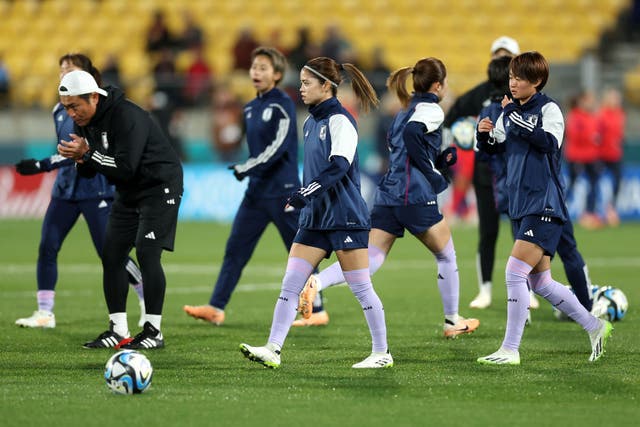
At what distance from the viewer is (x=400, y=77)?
9.33 m

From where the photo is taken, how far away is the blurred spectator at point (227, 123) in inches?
939

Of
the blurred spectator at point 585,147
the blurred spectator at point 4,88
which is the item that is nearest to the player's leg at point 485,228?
the blurred spectator at point 585,147

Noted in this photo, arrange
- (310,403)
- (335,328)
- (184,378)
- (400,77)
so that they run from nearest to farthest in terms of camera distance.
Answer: (310,403) < (184,378) < (400,77) < (335,328)

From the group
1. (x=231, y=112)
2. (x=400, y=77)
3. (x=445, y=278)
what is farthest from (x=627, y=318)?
(x=231, y=112)

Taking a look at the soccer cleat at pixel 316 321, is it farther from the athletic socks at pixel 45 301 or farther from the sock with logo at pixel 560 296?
the sock with logo at pixel 560 296

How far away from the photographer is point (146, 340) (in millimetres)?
9203

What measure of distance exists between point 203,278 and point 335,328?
4.55m

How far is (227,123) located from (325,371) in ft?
52.7

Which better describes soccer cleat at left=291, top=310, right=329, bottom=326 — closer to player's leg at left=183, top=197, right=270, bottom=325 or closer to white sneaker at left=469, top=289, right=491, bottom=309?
player's leg at left=183, top=197, right=270, bottom=325

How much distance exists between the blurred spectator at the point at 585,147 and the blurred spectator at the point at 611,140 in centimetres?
18

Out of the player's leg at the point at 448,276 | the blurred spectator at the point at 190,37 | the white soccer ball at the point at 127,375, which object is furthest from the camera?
the blurred spectator at the point at 190,37

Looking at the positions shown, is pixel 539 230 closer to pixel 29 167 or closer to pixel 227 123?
pixel 29 167

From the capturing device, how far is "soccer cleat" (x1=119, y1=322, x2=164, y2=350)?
30.1ft

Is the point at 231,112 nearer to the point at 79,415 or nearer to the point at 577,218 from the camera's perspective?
the point at 577,218
